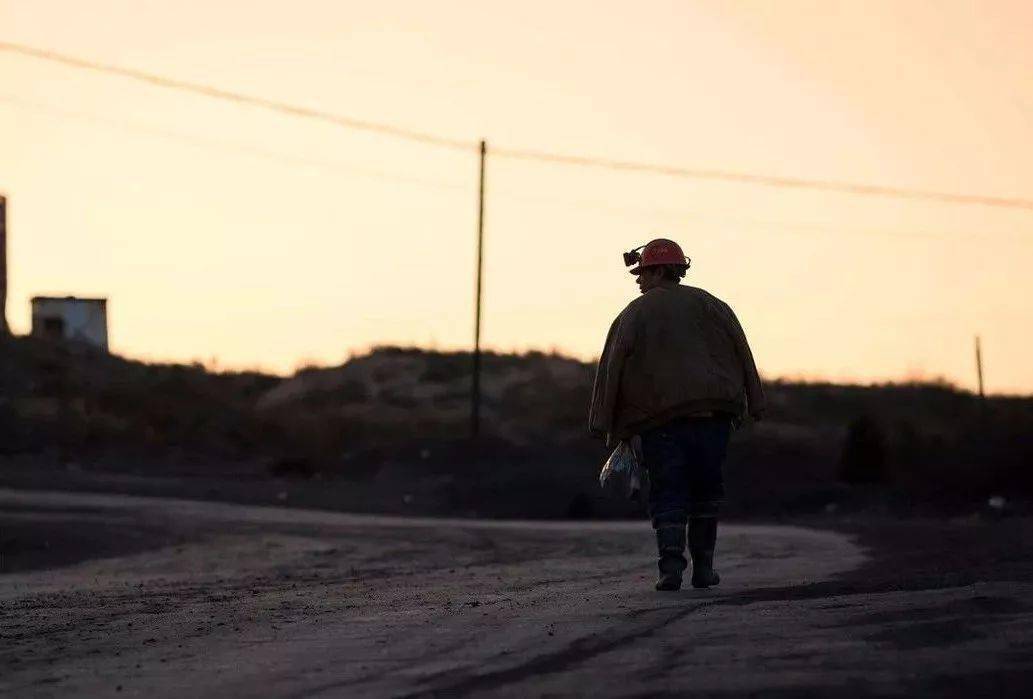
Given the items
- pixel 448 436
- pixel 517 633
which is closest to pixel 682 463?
pixel 517 633

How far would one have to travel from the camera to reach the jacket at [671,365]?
12453 mm

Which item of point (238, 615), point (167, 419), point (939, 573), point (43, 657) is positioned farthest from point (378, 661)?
point (167, 419)

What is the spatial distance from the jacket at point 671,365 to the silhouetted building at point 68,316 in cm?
7179

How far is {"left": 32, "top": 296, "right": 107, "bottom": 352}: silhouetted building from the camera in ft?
273

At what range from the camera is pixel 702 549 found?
12.5 m

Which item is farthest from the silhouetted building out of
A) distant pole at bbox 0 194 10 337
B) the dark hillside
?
distant pole at bbox 0 194 10 337

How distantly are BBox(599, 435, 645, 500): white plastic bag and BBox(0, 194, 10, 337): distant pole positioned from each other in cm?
5999

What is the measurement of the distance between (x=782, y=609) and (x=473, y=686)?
2.78 meters

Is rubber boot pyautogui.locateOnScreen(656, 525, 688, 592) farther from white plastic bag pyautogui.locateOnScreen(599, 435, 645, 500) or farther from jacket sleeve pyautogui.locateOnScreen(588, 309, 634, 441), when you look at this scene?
jacket sleeve pyautogui.locateOnScreen(588, 309, 634, 441)

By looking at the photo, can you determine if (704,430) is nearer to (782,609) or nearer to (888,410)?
(782,609)

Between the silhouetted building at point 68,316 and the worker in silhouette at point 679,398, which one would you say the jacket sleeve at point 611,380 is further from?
the silhouetted building at point 68,316

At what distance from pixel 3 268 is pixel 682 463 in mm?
61830

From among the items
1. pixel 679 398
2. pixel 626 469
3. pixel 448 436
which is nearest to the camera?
pixel 679 398

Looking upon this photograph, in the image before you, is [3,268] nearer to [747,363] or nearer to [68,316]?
[68,316]
